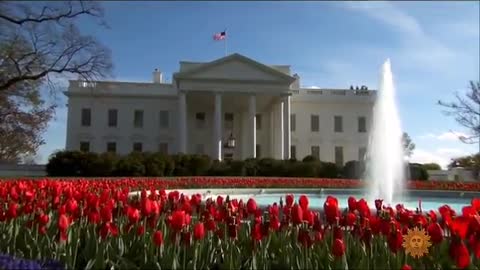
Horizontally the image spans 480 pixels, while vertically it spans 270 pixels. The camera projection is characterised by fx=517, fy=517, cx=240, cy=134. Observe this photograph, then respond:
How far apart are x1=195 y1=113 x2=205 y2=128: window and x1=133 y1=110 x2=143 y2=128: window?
600cm

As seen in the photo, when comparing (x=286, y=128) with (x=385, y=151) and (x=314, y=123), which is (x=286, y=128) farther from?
(x=385, y=151)

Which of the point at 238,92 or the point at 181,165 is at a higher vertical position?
the point at 238,92

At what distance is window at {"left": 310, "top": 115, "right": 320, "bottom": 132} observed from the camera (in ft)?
192

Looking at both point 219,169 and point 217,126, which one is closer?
point 219,169

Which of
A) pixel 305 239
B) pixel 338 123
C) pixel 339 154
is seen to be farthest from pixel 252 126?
pixel 305 239

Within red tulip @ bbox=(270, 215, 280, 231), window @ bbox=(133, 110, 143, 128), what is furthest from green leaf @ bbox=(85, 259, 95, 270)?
window @ bbox=(133, 110, 143, 128)

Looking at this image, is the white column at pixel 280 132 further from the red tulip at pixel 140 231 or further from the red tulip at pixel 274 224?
the red tulip at pixel 140 231

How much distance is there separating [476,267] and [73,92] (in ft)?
180

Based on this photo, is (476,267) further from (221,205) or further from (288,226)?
(221,205)

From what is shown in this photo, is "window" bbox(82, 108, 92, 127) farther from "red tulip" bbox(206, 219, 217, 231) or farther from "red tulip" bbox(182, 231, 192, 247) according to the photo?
"red tulip" bbox(182, 231, 192, 247)

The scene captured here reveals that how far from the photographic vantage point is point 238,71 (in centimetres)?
5050

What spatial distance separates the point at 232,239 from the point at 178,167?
33.3 m

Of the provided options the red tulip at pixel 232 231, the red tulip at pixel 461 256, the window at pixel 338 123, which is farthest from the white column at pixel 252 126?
the red tulip at pixel 461 256

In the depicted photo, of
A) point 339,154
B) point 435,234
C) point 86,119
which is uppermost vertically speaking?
point 86,119
